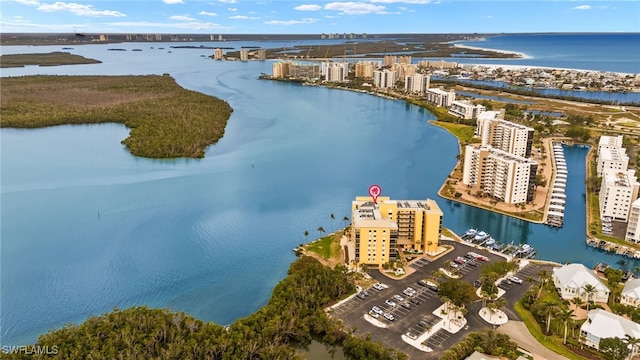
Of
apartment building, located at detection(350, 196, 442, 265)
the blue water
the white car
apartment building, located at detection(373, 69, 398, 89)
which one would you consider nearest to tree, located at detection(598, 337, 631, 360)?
the white car

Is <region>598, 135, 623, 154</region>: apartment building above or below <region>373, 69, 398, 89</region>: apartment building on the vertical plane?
below

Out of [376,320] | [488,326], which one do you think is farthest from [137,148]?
[488,326]

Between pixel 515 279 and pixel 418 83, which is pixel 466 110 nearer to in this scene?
pixel 418 83

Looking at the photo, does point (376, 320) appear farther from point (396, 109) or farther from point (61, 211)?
point (396, 109)

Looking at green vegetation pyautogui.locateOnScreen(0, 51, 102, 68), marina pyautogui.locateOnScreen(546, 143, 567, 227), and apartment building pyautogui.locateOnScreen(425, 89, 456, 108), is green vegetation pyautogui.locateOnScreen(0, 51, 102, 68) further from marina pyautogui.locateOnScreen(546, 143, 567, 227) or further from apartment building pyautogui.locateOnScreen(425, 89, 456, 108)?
marina pyautogui.locateOnScreen(546, 143, 567, 227)

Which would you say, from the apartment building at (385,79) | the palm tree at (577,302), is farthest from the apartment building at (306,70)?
the palm tree at (577,302)

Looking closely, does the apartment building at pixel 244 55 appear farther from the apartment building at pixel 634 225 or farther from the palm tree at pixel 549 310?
the palm tree at pixel 549 310

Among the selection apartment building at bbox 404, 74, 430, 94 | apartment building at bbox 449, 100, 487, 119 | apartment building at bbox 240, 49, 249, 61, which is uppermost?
apartment building at bbox 240, 49, 249, 61
